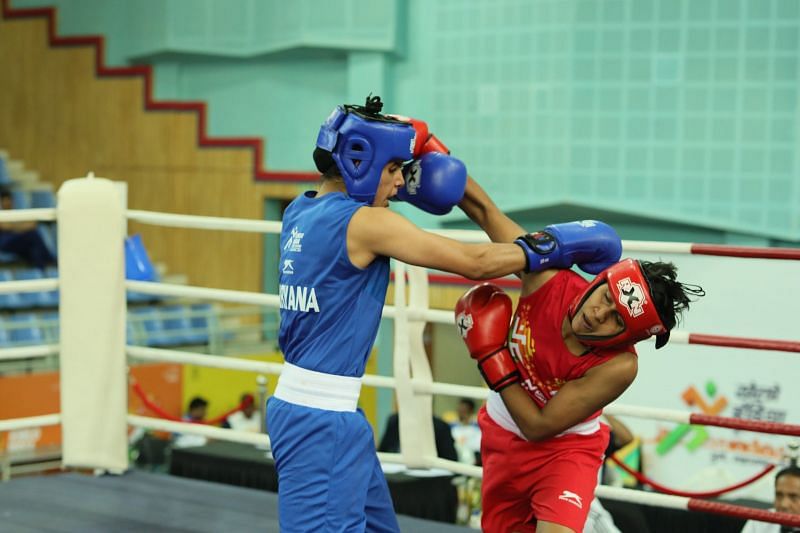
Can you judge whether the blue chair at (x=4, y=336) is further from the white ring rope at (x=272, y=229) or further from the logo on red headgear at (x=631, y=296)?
the logo on red headgear at (x=631, y=296)

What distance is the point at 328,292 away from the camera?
2.44 metres

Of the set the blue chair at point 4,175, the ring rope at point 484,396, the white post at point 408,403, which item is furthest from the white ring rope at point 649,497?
the blue chair at point 4,175

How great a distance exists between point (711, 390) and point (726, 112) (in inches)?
80.4

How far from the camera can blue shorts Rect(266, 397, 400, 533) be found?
8.00 ft

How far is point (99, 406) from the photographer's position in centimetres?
396

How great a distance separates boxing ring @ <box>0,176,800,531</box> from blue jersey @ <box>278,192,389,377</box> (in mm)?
977

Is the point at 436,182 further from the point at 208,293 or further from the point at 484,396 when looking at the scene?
the point at 208,293

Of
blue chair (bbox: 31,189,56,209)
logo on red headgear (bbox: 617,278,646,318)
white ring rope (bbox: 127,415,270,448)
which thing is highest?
logo on red headgear (bbox: 617,278,646,318)

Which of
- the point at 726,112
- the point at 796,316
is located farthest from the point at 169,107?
the point at 796,316

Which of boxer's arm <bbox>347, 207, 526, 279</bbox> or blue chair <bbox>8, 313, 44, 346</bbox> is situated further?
blue chair <bbox>8, 313, 44, 346</bbox>

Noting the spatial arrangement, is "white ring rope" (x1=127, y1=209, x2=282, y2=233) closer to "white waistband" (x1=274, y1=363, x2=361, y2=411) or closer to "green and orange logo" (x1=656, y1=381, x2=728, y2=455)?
"white waistband" (x1=274, y1=363, x2=361, y2=411)

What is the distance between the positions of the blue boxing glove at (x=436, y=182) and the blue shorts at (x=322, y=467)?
51 centimetres

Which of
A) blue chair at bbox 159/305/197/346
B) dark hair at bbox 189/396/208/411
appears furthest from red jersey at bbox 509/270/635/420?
blue chair at bbox 159/305/197/346

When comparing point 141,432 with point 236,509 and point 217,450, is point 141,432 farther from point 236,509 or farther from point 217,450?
point 236,509
